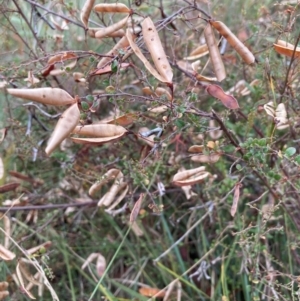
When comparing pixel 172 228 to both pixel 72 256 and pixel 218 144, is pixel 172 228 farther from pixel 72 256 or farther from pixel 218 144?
pixel 218 144

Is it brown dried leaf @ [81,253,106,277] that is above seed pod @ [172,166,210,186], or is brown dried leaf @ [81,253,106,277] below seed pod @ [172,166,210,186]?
below

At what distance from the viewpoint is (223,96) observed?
77 cm

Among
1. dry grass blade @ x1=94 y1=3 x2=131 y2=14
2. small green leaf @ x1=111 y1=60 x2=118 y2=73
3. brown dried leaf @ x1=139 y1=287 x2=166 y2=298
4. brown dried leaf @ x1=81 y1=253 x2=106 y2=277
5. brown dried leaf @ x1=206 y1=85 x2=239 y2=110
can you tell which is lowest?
brown dried leaf @ x1=139 y1=287 x2=166 y2=298

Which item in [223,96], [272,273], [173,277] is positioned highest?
[223,96]

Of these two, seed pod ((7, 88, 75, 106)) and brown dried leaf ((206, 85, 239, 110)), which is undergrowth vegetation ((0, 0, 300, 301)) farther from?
seed pod ((7, 88, 75, 106))

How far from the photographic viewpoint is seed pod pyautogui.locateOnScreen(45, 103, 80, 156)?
2.01 feet

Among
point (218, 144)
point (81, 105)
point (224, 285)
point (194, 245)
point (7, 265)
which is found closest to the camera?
point (81, 105)

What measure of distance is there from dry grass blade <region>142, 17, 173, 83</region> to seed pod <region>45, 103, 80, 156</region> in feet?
0.42

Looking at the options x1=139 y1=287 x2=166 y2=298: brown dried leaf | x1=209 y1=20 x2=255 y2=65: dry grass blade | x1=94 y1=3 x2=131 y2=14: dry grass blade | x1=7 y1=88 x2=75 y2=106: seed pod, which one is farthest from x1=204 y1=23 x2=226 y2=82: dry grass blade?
x1=139 y1=287 x2=166 y2=298: brown dried leaf

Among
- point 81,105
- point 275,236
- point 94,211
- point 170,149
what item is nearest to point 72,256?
point 94,211

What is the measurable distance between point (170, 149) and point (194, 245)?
24 centimetres

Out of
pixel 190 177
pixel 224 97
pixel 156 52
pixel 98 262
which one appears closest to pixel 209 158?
pixel 190 177

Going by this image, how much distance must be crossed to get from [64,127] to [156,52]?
174 millimetres

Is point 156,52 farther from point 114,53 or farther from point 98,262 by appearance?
point 98,262
